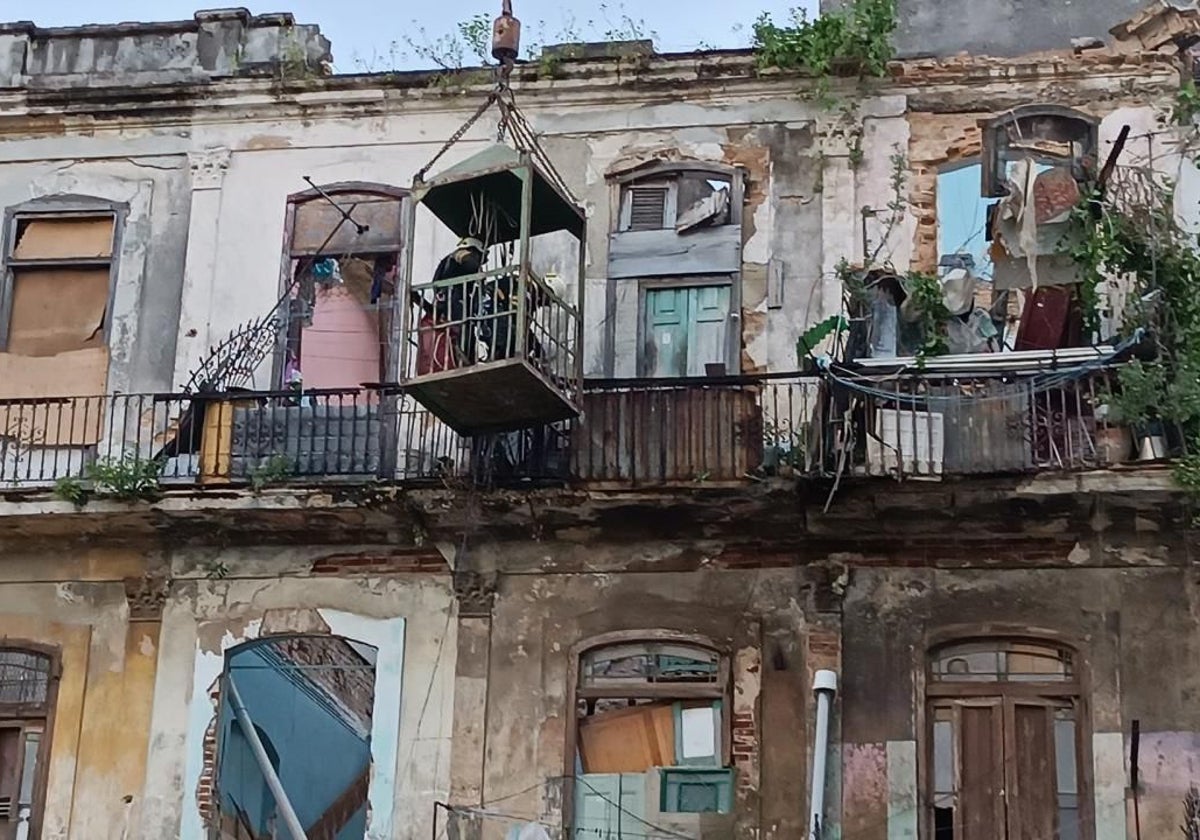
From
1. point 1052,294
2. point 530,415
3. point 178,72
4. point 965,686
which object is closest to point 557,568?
point 530,415

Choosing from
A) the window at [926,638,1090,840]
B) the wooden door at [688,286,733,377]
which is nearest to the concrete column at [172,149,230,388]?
the wooden door at [688,286,733,377]

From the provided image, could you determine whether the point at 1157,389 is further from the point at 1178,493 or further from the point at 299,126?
the point at 299,126

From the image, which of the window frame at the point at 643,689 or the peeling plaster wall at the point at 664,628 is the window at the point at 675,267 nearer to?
the peeling plaster wall at the point at 664,628

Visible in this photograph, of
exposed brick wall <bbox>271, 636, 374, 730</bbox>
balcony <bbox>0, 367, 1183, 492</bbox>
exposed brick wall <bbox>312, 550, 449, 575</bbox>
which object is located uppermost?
balcony <bbox>0, 367, 1183, 492</bbox>

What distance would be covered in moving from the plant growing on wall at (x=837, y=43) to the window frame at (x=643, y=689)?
4468mm

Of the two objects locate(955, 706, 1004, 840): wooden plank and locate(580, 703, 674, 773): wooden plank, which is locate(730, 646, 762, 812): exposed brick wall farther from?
locate(955, 706, 1004, 840): wooden plank

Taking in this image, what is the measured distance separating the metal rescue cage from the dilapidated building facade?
0.13 metres

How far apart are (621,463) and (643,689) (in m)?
1.54

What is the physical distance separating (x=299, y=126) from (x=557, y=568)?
436cm

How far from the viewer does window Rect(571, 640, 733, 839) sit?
13555mm

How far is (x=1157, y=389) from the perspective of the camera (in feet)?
43.2

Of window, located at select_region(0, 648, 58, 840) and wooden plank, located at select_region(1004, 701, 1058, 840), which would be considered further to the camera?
window, located at select_region(0, 648, 58, 840)

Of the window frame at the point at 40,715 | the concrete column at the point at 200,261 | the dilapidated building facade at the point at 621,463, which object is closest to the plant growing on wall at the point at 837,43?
the dilapidated building facade at the point at 621,463

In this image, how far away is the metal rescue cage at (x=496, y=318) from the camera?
13.4 m
